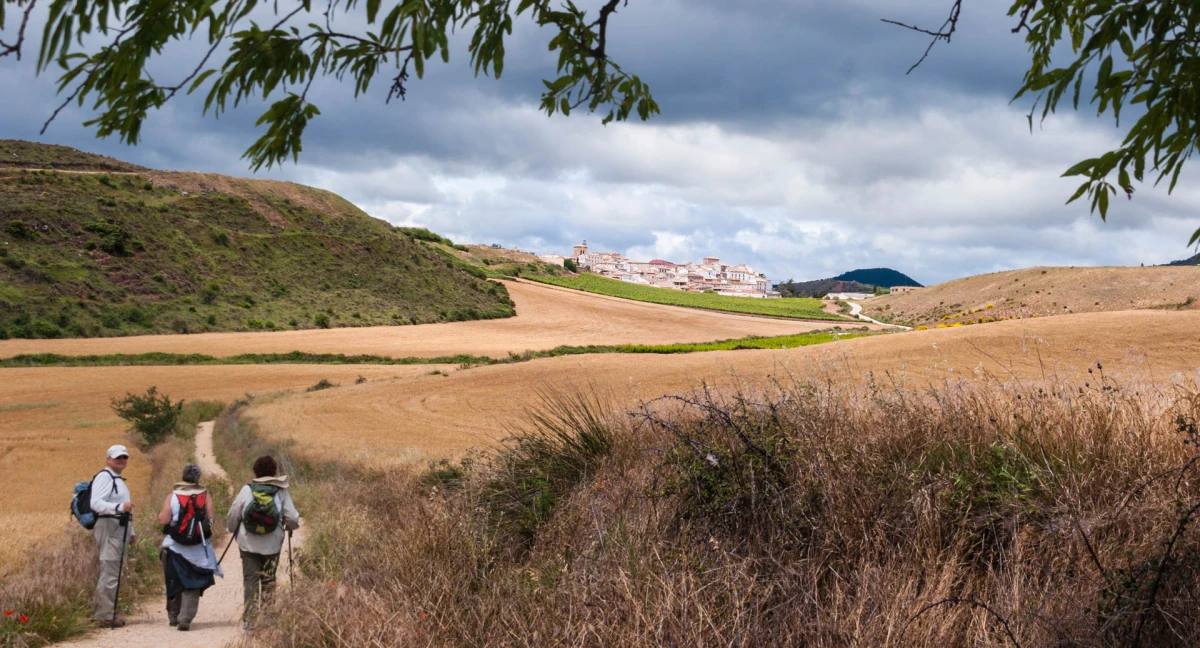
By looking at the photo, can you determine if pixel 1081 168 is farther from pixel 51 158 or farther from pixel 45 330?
pixel 51 158

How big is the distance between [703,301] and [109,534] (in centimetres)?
9890

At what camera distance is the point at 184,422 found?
26594 mm

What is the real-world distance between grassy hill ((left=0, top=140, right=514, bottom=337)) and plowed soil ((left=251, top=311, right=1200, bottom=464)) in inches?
1454

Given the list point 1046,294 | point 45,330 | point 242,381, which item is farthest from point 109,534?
point 1046,294

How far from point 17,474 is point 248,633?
17.7 m

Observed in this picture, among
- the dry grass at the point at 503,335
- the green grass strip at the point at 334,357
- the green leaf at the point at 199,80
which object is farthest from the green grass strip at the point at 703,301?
the green leaf at the point at 199,80

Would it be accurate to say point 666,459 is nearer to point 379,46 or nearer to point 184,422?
point 379,46

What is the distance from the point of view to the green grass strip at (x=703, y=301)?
8931cm

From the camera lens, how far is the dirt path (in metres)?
7.40

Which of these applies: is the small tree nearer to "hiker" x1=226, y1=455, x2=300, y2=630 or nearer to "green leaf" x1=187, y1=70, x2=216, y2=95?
"hiker" x1=226, y1=455, x2=300, y2=630

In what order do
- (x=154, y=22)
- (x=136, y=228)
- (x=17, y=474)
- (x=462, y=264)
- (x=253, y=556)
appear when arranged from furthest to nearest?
(x=462, y=264) < (x=136, y=228) < (x=17, y=474) < (x=253, y=556) < (x=154, y=22)

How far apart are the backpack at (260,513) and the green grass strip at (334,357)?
3043 centimetres

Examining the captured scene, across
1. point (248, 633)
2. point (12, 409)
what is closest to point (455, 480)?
point (248, 633)

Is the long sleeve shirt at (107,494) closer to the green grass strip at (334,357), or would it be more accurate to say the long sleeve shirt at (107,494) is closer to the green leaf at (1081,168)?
the green leaf at (1081,168)
